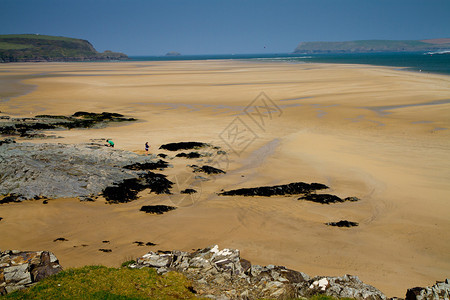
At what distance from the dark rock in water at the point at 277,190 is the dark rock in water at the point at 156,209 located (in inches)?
120

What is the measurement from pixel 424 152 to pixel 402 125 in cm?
845

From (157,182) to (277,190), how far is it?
649 centimetres

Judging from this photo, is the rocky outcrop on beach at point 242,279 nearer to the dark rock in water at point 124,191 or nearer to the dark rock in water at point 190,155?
the dark rock in water at point 124,191

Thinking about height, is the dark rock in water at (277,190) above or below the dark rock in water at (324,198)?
above

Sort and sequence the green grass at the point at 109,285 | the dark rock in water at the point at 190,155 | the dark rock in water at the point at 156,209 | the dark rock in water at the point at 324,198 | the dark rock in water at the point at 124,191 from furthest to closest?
the dark rock in water at the point at 190,155 → the dark rock in water at the point at 124,191 → the dark rock in water at the point at 324,198 → the dark rock in water at the point at 156,209 → the green grass at the point at 109,285

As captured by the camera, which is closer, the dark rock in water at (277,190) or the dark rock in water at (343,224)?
the dark rock in water at (343,224)

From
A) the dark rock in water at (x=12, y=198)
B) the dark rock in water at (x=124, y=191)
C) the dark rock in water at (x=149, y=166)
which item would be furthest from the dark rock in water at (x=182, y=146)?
the dark rock in water at (x=12, y=198)

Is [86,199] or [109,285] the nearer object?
[109,285]

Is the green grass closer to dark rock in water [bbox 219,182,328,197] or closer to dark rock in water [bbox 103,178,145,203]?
dark rock in water [bbox 103,178,145,203]

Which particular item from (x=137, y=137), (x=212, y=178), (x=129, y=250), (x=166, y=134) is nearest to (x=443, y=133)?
(x=212, y=178)

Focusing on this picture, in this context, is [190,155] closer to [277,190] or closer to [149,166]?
[149,166]

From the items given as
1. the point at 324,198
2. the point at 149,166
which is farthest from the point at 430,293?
the point at 149,166

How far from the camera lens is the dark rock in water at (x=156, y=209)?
49.6 ft

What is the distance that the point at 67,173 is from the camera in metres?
17.2
